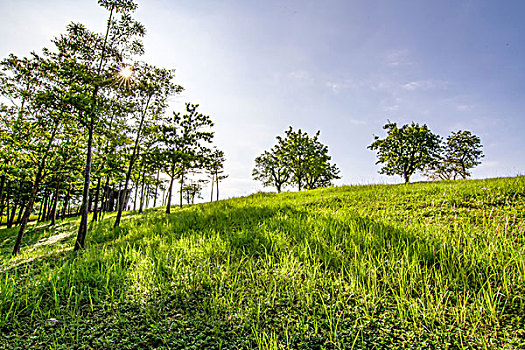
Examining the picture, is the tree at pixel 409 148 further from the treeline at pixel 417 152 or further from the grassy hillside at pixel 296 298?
the grassy hillside at pixel 296 298

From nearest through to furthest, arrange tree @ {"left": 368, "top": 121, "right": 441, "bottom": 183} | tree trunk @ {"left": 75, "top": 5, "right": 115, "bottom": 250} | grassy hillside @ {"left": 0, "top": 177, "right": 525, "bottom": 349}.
A: grassy hillside @ {"left": 0, "top": 177, "right": 525, "bottom": 349} → tree trunk @ {"left": 75, "top": 5, "right": 115, "bottom": 250} → tree @ {"left": 368, "top": 121, "right": 441, "bottom": 183}

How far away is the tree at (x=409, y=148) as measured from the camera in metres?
25.4

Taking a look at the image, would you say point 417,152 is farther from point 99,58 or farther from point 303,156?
point 99,58

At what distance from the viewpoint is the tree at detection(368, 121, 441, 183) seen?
83.3 ft

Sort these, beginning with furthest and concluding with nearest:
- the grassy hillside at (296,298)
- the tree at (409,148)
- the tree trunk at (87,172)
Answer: the tree at (409,148)
the tree trunk at (87,172)
the grassy hillside at (296,298)

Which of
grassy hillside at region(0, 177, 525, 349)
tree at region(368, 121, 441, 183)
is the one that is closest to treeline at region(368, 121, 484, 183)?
tree at region(368, 121, 441, 183)

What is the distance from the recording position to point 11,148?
10664 mm

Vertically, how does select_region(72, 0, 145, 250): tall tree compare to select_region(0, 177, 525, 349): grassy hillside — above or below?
above

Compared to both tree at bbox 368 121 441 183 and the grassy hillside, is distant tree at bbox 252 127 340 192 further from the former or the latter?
the grassy hillside

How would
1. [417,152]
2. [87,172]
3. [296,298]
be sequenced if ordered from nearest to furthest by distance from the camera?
[296,298] → [87,172] → [417,152]

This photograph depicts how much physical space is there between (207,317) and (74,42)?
1015cm

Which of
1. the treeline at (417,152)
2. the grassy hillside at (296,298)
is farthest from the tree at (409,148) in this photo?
the grassy hillside at (296,298)

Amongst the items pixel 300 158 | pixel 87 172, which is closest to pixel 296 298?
pixel 87 172

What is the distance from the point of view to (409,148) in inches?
1021
